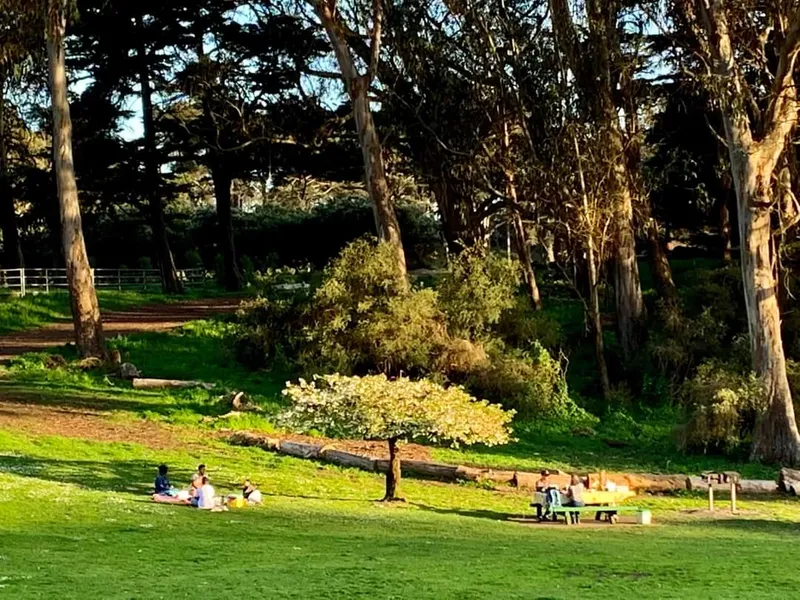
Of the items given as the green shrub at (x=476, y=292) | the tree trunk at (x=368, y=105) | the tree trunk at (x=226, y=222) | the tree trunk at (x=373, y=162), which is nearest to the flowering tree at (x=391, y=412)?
the green shrub at (x=476, y=292)

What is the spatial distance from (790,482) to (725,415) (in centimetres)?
354

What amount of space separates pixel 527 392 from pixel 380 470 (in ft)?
27.0

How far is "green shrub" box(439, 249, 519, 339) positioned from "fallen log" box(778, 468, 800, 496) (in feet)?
35.7

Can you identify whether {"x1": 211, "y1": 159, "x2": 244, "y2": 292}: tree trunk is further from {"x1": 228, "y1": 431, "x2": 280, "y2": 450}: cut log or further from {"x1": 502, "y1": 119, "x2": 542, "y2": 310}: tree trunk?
{"x1": 228, "y1": 431, "x2": 280, "y2": 450}: cut log

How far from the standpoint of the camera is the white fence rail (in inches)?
1822

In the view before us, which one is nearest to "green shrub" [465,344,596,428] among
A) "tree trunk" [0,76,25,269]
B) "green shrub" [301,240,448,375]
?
"green shrub" [301,240,448,375]

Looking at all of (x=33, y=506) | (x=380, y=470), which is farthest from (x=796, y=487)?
(x=33, y=506)

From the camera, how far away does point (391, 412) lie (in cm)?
1716

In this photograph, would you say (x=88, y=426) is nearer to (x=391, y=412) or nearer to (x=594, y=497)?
(x=391, y=412)

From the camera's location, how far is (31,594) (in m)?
9.37

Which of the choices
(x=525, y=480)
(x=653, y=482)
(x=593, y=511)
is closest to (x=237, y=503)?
(x=593, y=511)

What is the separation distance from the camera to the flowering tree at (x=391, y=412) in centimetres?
1725

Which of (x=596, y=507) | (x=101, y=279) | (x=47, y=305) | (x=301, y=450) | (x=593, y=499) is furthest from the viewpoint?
(x=101, y=279)

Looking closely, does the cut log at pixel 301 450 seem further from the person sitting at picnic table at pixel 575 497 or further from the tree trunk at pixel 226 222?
the tree trunk at pixel 226 222
